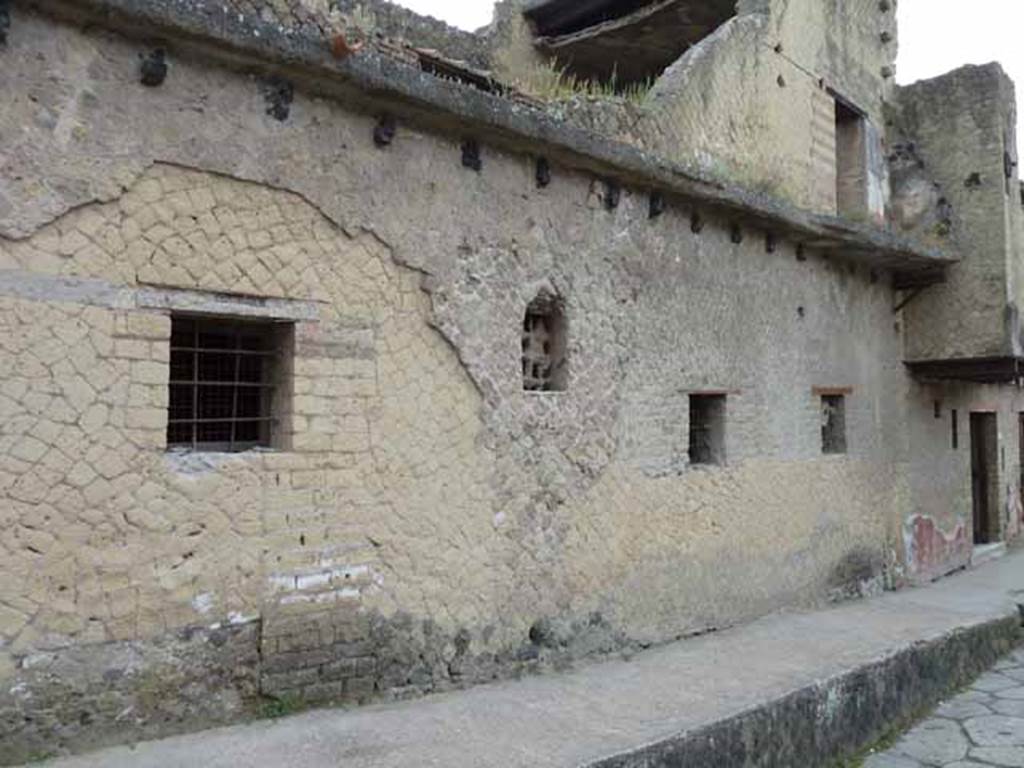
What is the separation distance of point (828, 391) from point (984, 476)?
528cm

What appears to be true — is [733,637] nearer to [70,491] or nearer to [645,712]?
[645,712]

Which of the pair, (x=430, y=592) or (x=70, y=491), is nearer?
(x=70, y=491)

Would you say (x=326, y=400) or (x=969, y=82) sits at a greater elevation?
(x=969, y=82)

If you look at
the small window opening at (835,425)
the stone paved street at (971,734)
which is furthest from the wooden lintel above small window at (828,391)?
the stone paved street at (971,734)

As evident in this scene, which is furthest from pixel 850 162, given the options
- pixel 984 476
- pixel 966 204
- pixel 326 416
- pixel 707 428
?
pixel 326 416

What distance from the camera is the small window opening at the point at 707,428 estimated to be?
6902 millimetres

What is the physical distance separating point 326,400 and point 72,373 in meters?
1.17

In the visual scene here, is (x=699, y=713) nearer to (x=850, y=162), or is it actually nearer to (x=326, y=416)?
(x=326, y=416)

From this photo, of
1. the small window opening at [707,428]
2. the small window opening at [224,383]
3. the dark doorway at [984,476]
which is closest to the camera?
the small window opening at [224,383]

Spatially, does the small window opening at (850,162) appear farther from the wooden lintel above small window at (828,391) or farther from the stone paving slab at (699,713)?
the stone paving slab at (699,713)

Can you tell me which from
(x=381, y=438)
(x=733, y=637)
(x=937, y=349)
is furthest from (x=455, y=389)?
(x=937, y=349)

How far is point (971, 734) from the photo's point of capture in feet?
18.7

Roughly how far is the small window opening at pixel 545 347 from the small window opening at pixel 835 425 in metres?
3.94

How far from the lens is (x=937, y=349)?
9.48 metres
